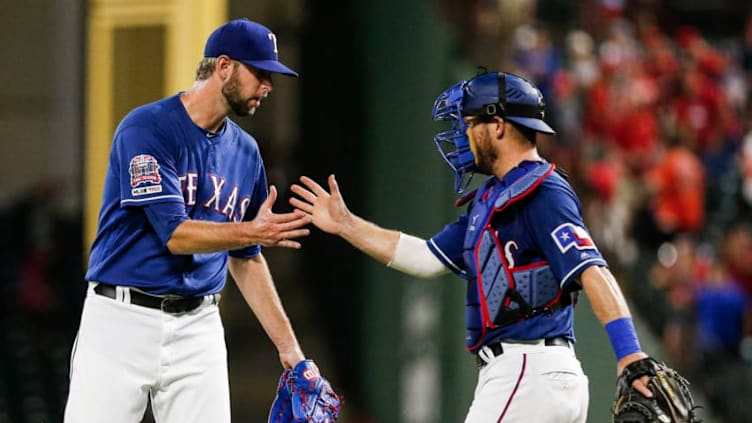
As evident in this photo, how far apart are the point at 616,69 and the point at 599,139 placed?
1433mm

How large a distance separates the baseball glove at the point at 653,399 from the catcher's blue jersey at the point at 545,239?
0.33m

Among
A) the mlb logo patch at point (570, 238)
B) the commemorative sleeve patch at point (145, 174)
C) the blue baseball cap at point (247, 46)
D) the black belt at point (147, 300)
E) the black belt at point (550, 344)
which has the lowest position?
the black belt at point (550, 344)

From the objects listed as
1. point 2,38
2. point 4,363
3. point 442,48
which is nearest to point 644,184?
point 442,48

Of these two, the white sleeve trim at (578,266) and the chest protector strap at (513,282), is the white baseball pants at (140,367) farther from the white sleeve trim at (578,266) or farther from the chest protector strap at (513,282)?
the white sleeve trim at (578,266)

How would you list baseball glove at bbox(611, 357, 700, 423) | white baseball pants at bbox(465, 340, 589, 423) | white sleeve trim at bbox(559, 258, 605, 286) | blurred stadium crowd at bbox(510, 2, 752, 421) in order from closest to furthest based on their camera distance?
baseball glove at bbox(611, 357, 700, 423) < white sleeve trim at bbox(559, 258, 605, 286) < white baseball pants at bbox(465, 340, 589, 423) < blurred stadium crowd at bbox(510, 2, 752, 421)

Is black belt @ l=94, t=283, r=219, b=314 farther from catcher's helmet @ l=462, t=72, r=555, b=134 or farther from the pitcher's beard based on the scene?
catcher's helmet @ l=462, t=72, r=555, b=134

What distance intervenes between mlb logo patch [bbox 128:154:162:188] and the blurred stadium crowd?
4975 millimetres

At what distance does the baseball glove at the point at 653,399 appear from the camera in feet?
11.4

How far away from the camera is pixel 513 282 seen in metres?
3.79

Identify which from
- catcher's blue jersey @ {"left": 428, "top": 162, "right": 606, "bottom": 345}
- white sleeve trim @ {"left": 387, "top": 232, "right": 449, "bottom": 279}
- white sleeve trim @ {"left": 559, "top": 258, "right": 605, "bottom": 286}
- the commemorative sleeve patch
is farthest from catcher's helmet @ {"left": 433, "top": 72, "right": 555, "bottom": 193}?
the commemorative sleeve patch

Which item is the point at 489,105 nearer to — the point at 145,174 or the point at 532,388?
the point at 532,388

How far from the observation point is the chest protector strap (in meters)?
3.78

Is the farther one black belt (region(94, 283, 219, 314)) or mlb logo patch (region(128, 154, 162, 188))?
black belt (region(94, 283, 219, 314))

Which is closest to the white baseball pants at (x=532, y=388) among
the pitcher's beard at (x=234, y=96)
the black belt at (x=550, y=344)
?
the black belt at (x=550, y=344)
